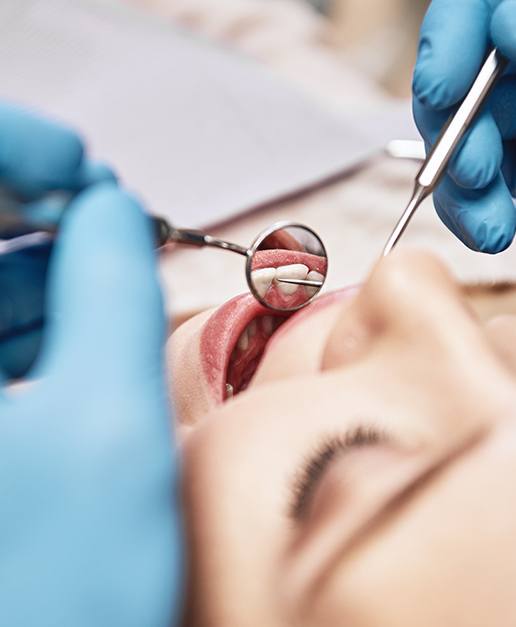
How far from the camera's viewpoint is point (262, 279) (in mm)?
875

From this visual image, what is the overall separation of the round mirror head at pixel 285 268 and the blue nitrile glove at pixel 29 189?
204mm

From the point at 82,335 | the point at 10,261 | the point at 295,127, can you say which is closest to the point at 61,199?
the point at 10,261

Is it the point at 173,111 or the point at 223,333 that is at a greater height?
the point at 223,333

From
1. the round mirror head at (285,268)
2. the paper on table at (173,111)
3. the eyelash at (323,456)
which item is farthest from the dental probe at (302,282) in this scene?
the paper on table at (173,111)

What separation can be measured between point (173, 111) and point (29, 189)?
1.02 meters

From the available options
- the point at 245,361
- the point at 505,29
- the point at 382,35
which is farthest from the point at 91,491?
the point at 382,35

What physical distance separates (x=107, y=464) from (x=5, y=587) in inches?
3.7

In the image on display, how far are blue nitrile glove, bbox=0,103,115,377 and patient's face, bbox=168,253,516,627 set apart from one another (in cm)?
22

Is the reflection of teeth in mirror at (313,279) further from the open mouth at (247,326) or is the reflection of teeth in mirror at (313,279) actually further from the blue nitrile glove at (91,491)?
the blue nitrile glove at (91,491)

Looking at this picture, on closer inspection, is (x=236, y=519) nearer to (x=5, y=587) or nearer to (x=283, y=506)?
(x=283, y=506)

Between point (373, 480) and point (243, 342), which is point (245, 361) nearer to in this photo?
point (243, 342)

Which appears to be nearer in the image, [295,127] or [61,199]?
[61,199]

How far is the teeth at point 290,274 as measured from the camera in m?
0.86

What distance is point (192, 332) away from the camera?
0.89 m
